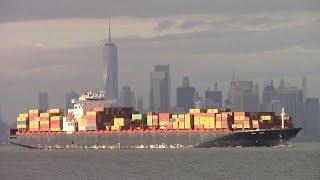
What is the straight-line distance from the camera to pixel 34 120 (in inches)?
7244

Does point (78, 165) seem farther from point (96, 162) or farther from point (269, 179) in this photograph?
point (269, 179)

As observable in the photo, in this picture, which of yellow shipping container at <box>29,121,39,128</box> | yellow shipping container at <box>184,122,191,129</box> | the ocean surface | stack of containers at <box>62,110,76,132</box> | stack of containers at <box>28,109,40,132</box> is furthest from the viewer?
stack of containers at <box>28,109,40,132</box>

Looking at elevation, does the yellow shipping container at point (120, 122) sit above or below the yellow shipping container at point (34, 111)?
below

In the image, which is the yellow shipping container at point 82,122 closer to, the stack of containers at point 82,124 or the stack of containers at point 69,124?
the stack of containers at point 82,124

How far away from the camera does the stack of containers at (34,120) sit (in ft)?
600

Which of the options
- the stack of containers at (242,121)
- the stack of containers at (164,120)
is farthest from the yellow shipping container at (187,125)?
the stack of containers at (242,121)

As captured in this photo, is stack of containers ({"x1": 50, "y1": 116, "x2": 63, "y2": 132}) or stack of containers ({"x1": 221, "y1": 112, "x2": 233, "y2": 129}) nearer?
stack of containers ({"x1": 221, "y1": 112, "x2": 233, "y2": 129})

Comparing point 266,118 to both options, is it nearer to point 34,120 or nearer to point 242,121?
point 242,121

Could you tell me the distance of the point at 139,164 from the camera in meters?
115

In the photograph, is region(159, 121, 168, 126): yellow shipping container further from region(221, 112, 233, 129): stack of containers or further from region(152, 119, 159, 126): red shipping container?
region(221, 112, 233, 129): stack of containers

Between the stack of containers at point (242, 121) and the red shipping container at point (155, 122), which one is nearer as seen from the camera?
the stack of containers at point (242, 121)

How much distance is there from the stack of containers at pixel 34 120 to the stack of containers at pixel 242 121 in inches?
1615

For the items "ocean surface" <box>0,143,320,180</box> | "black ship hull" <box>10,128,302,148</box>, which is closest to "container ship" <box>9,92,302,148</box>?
"black ship hull" <box>10,128,302,148</box>

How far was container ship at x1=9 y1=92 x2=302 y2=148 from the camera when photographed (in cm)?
15850
